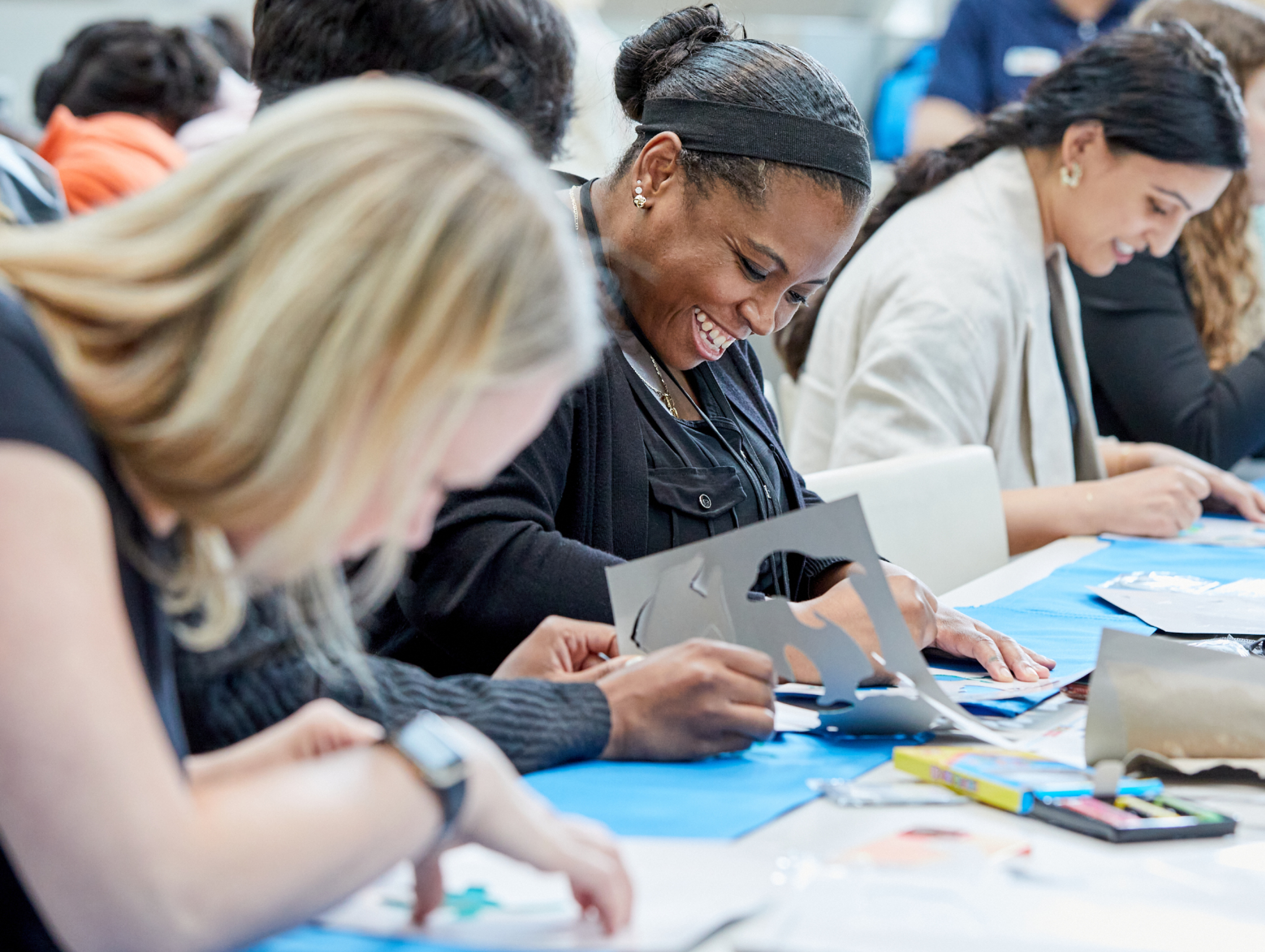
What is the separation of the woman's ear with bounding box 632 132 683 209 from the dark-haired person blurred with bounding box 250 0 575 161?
15cm

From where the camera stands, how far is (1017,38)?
3912 mm

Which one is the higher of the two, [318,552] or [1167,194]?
[1167,194]

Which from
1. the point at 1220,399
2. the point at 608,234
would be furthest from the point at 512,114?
the point at 1220,399

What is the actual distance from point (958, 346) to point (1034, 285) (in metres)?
0.32

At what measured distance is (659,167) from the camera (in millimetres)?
1601

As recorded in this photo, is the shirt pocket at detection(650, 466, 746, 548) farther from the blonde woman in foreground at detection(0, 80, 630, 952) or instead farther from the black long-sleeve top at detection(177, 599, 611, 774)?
the blonde woman in foreground at detection(0, 80, 630, 952)

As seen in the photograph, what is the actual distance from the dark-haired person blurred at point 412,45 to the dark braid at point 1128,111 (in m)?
1.01

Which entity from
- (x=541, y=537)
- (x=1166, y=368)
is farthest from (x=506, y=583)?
(x=1166, y=368)

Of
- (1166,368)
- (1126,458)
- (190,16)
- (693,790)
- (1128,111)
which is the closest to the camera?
(693,790)

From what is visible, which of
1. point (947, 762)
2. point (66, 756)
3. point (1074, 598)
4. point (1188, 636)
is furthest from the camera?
point (1074, 598)

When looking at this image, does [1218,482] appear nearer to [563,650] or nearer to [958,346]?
[958,346]

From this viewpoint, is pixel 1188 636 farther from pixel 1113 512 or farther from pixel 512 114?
pixel 512 114

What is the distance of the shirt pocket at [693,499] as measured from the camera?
1.59 m

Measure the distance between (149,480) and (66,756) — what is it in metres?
0.15
